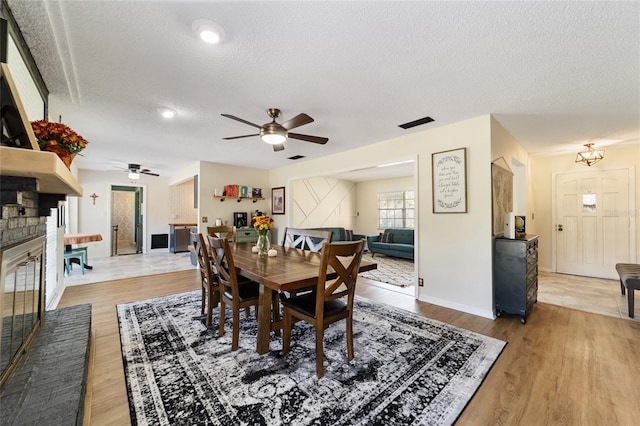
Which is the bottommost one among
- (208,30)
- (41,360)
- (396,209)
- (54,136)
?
(41,360)

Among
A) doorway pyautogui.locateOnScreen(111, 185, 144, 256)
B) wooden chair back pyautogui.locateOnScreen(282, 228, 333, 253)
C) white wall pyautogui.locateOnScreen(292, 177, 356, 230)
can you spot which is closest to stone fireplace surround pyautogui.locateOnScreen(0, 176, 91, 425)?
wooden chair back pyautogui.locateOnScreen(282, 228, 333, 253)

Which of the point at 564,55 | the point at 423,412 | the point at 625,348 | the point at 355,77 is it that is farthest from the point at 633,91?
the point at 423,412

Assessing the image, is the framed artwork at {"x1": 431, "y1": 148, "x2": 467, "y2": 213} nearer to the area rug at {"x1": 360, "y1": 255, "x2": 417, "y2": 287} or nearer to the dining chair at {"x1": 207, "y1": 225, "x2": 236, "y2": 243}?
the area rug at {"x1": 360, "y1": 255, "x2": 417, "y2": 287}

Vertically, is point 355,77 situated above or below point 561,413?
above

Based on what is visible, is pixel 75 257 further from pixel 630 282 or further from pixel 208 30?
pixel 630 282

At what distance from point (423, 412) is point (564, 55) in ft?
8.72

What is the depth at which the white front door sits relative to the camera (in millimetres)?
4445

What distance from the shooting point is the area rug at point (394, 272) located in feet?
15.0

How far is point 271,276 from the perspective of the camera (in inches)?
77.3

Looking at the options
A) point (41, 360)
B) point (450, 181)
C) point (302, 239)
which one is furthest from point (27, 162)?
point (450, 181)

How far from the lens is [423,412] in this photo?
61.6 inches

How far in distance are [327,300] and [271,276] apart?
473mm

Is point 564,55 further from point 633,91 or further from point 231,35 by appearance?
point 231,35

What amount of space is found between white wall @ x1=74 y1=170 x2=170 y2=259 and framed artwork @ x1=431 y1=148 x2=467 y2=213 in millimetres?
7761
